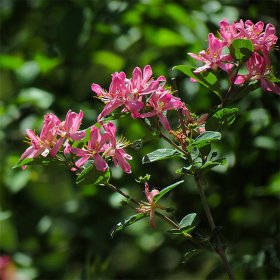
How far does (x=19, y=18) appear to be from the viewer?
2.90 m

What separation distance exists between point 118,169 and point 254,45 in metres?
1.14

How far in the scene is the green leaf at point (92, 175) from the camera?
0.92 m

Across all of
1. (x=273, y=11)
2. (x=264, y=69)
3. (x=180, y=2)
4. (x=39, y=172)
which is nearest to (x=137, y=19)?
(x=180, y=2)

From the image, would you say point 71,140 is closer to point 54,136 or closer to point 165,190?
point 54,136

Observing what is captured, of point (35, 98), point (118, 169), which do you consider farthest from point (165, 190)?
point (35, 98)

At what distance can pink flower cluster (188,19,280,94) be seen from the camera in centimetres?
99

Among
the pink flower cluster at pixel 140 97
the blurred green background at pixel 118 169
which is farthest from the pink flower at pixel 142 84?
the blurred green background at pixel 118 169

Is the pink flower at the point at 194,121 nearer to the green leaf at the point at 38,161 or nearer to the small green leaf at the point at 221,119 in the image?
the small green leaf at the point at 221,119

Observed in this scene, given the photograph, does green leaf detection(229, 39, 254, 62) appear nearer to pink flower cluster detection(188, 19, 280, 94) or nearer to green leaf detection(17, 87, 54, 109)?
pink flower cluster detection(188, 19, 280, 94)

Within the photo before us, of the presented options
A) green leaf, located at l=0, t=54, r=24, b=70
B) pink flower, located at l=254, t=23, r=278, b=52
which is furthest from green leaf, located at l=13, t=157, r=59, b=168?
green leaf, located at l=0, t=54, r=24, b=70

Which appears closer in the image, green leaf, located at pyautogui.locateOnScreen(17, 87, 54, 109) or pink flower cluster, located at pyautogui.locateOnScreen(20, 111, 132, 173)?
pink flower cluster, located at pyautogui.locateOnScreen(20, 111, 132, 173)

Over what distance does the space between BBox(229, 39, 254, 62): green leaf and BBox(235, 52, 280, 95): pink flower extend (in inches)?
2.2

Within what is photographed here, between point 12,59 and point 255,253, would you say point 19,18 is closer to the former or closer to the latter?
point 12,59

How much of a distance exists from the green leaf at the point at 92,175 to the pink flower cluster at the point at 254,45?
20 centimetres
